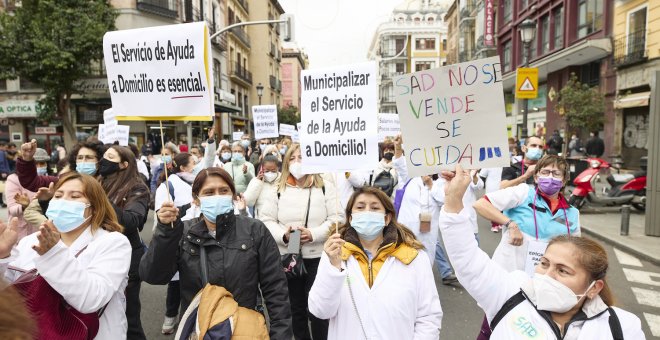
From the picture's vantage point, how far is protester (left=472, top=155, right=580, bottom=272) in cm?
313

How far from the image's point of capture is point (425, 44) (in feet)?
242

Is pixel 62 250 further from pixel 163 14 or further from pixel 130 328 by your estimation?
pixel 163 14

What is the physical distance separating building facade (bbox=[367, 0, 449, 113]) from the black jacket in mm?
67811

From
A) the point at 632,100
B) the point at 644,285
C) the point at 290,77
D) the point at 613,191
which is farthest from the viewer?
the point at 290,77

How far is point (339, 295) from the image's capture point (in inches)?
93.4

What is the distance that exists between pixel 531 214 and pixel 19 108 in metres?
28.8

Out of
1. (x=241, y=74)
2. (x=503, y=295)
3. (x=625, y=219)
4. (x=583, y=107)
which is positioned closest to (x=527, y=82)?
(x=625, y=219)

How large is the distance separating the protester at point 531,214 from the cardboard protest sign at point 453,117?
2.90 feet

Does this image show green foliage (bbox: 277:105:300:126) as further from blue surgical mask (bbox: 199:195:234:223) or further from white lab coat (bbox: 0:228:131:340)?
white lab coat (bbox: 0:228:131:340)

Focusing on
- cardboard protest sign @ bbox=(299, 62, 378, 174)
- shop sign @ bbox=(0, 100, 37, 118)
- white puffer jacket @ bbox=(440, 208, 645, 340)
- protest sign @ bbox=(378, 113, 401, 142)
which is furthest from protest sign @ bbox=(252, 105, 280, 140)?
shop sign @ bbox=(0, 100, 37, 118)

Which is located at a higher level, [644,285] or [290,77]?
[290,77]

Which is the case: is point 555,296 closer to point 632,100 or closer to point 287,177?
point 287,177

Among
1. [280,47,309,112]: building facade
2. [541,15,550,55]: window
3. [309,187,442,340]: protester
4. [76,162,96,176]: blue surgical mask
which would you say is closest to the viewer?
[309,187,442,340]: protester

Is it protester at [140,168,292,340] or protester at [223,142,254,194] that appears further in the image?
protester at [223,142,254,194]
